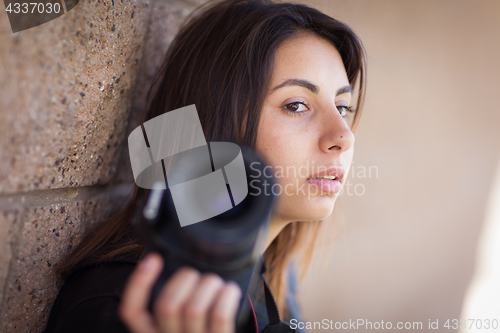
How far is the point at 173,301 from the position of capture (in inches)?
15.9

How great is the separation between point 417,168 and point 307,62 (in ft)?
3.40

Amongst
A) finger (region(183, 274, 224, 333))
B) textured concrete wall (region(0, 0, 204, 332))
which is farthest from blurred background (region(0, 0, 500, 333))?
finger (region(183, 274, 224, 333))

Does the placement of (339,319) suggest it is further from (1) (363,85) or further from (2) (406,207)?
(1) (363,85)

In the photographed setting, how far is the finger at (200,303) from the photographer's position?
396mm

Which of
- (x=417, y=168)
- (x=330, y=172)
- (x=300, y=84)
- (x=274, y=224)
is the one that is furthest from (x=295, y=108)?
(x=417, y=168)

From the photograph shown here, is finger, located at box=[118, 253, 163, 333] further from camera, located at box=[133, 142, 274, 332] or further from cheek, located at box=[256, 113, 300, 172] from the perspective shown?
cheek, located at box=[256, 113, 300, 172]

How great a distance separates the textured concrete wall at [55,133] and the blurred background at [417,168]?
40.7 inches

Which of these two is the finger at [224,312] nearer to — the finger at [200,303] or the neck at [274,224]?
the finger at [200,303]

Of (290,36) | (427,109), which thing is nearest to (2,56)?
(290,36)

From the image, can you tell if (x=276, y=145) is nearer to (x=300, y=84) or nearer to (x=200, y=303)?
(x=300, y=84)

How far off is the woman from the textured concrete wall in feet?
0.20

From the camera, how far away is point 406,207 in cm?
151

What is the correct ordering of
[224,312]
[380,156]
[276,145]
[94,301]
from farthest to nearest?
[380,156] < [276,145] < [94,301] < [224,312]

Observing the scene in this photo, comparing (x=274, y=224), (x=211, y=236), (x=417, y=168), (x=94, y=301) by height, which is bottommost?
(x=417, y=168)
